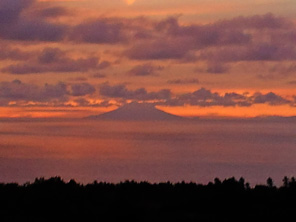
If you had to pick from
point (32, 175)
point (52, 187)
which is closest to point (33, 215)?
point (52, 187)

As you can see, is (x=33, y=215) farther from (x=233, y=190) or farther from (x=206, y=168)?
(x=206, y=168)

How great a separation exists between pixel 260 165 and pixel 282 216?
501 ft

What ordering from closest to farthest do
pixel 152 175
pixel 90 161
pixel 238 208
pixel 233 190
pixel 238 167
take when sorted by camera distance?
1. pixel 238 208
2. pixel 233 190
3. pixel 152 175
4. pixel 238 167
5. pixel 90 161

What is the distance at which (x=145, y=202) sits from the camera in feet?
93.6

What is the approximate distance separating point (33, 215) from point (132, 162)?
162349 millimetres

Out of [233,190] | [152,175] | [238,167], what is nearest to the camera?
[233,190]

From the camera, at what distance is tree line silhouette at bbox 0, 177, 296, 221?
85.5 ft

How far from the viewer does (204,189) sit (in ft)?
103

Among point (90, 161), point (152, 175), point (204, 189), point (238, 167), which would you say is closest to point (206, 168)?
point (238, 167)

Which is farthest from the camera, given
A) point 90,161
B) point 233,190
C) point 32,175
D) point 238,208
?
point 90,161

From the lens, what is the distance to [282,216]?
25656mm

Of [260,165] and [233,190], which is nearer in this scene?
[233,190]

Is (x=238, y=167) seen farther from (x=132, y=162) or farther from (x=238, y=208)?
(x=238, y=208)

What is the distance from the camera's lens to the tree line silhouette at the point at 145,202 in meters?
26.1
